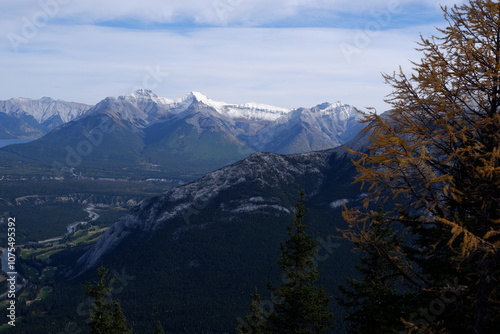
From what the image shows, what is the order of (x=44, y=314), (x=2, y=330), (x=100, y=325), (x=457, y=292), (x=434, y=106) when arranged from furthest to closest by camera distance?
(x=44, y=314) < (x=2, y=330) < (x=100, y=325) < (x=434, y=106) < (x=457, y=292)

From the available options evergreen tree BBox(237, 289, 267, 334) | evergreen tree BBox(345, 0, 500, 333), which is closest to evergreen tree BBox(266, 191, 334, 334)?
evergreen tree BBox(237, 289, 267, 334)

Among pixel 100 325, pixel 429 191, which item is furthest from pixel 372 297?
pixel 100 325

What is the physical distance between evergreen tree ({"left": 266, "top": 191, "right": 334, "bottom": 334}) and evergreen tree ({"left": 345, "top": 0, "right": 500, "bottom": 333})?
19421mm

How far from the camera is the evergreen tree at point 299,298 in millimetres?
35219

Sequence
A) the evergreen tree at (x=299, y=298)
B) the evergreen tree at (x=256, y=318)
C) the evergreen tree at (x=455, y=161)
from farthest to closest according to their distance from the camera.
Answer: the evergreen tree at (x=256, y=318) → the evergreen tree at (x=299, y=298) → the evergreen tree at (x=455, y=161)

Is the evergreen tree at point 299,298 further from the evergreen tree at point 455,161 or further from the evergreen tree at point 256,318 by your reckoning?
the evergreen tree at point 455,161

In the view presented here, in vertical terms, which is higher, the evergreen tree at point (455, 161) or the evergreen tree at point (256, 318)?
the evergreen tree at point (455, 161)

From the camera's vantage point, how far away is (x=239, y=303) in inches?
6900

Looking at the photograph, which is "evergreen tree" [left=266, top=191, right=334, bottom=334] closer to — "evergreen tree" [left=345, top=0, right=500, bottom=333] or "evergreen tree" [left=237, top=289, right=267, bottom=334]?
"evergreen tree" [left=237, top=289, right=267, bottom=334]

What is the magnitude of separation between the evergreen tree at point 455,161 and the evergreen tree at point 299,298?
19.4 m

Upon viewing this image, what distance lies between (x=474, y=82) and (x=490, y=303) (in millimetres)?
8883

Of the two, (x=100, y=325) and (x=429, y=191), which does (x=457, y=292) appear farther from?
(x=100, y=325)

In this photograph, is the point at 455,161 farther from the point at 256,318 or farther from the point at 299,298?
the point at 256,318

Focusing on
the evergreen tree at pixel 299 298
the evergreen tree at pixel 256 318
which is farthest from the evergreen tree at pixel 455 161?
the evergreen tree at pixel 256 318
